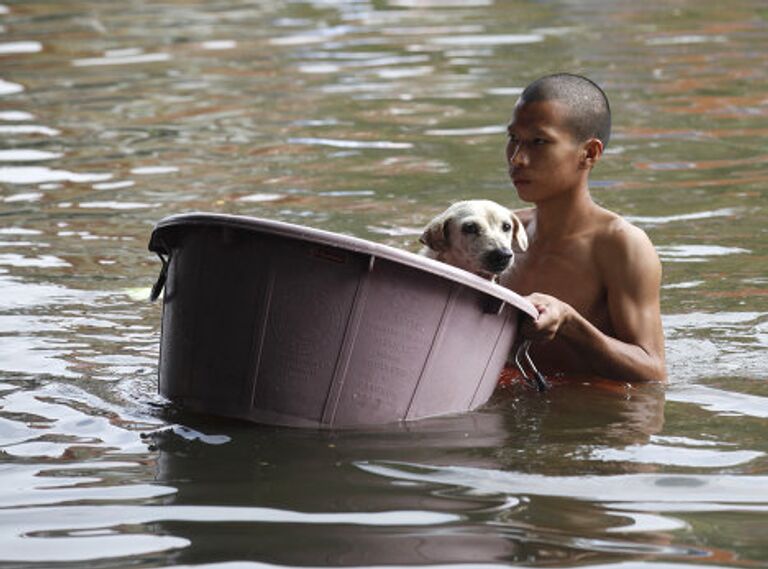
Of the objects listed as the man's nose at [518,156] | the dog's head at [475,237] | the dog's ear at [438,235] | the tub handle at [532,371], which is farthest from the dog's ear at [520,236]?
the tub handle at [532,371]

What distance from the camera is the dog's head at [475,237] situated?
17.7 feet

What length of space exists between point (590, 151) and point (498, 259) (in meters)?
0.75

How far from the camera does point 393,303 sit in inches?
188

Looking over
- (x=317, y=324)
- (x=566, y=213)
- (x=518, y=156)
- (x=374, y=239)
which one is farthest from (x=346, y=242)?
(x=374, y=239)

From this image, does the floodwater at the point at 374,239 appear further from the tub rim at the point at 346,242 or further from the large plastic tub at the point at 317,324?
the tub rim at the point at 346,242

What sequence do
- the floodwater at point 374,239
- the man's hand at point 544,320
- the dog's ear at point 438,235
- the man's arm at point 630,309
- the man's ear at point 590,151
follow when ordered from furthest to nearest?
the man's ear at point 590,151, the man's arm at point 630,309, the dog's ear at point 438,235, the man's hand at point 544,320, the floodwater at point 374,239

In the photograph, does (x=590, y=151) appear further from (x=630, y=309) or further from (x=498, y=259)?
(x=498, y=259)

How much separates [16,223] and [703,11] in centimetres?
1173

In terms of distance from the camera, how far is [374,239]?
844 cm

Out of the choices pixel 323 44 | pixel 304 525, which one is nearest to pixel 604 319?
pixel 304 525

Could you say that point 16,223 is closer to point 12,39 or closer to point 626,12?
point 12,39

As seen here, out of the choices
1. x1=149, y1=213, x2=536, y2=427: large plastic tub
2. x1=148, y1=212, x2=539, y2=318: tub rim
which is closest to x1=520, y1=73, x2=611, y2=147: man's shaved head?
x1=149, y1=213, x2=536, y2=427: large plastic tub

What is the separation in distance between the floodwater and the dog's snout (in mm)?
482

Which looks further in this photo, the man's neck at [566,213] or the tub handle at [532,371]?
the man's neck at [566,213]
